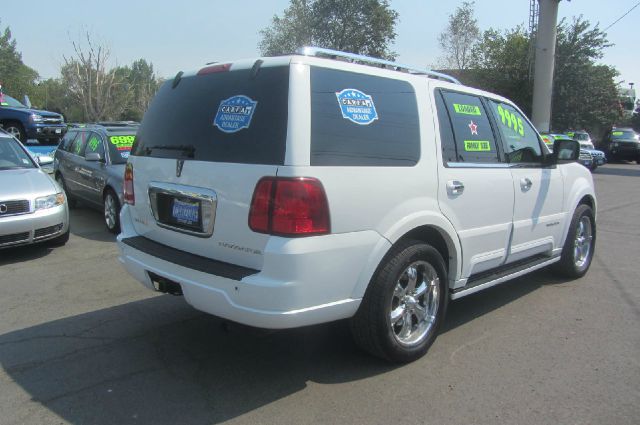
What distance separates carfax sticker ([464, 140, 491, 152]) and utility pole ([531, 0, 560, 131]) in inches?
947

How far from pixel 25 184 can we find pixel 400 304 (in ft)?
17.1

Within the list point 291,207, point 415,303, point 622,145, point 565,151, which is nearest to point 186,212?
point 291,207

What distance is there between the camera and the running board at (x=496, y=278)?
4059 mm

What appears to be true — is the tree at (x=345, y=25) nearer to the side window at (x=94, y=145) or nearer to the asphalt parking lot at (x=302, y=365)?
the side window at (x=94, y=145)

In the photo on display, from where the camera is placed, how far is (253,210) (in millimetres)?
2996

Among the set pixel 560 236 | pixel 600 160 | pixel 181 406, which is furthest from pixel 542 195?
pixel 600 160

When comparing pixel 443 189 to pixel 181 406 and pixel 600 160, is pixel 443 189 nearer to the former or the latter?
pixel 181 406

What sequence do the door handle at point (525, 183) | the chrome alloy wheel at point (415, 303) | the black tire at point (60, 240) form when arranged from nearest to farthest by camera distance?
the chrome alloy wheel at point (415, 303)
the door handle at point (525, 183)
the black tire at point (60, 240)

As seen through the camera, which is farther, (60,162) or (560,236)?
(60,162)

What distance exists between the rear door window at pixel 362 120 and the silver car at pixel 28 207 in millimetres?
4683

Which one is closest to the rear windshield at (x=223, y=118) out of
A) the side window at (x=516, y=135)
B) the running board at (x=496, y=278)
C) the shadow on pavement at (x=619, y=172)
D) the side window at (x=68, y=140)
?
the running board at (x=496, y=278)

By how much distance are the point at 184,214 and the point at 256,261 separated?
728 millimetres

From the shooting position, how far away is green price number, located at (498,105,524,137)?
15.4 ft

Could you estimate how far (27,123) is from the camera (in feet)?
52.7
